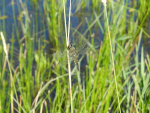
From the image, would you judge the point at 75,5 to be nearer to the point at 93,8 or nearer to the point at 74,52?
the point at 93,8

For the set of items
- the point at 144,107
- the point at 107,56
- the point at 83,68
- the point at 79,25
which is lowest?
the point at 144,107

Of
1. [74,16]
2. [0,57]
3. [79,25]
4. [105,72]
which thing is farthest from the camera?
[74,16]

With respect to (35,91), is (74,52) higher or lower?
higher

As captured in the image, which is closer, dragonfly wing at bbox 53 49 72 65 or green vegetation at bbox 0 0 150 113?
dragonfly wing at bbox 53 49 72 65

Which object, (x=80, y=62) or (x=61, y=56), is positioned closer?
(x=61, y=56)

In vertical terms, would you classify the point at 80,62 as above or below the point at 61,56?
below

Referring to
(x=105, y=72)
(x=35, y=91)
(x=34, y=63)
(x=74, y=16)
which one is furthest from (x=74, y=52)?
(x=74, y=16)

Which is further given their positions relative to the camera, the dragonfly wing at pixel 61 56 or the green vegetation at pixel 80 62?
the green vegetation at pixel 80 62

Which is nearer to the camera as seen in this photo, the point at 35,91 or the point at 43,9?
the point at 35,91
